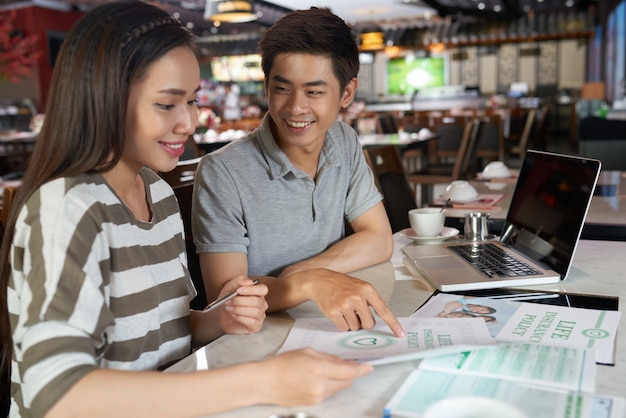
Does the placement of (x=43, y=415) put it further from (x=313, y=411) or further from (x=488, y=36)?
(x=488, y=36)

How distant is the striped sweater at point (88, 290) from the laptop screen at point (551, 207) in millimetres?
876

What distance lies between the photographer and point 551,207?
1.55 meters

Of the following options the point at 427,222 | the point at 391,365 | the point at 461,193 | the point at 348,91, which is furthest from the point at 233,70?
the point at 391,365

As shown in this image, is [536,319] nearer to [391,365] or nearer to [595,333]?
[595,333]

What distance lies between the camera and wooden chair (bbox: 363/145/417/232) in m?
2.76

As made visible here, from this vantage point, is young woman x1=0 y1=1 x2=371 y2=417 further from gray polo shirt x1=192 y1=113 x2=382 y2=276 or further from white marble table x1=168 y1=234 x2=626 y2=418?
gray polo shirt x1=192 y1=113 x2=382 y2=276

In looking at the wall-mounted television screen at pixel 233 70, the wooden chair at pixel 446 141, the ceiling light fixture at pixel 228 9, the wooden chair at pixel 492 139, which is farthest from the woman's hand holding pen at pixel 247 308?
the wall-mounted television screen at pixel 233 70

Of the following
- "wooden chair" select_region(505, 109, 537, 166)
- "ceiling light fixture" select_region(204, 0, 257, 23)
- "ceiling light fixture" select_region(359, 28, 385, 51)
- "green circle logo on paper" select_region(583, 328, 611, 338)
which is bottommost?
"wooden chair" select_region(505, 109, 537, 166)

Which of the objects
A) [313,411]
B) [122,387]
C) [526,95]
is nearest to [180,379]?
[122,387]

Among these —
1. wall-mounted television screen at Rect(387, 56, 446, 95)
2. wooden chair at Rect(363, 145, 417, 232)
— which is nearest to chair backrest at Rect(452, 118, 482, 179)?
wooden chair at Rect(363, 145, 417, 232)

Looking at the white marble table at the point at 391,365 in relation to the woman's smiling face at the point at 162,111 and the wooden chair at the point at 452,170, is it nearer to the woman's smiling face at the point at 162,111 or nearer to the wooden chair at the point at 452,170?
the woman's smiling face at the point at 162,111

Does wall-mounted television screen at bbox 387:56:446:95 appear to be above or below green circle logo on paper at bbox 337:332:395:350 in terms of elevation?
above

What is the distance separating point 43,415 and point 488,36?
1647 cm

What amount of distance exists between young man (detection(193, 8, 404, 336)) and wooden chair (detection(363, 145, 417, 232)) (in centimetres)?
99
